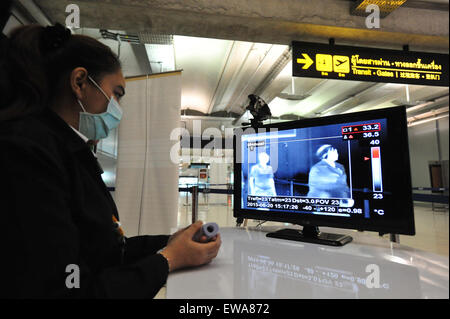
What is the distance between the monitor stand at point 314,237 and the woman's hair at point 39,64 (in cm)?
98

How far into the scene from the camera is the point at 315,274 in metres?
0.69

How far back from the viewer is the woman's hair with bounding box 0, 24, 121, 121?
0.64 meters

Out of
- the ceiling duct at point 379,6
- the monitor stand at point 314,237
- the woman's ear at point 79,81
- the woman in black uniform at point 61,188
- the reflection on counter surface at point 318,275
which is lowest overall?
the reflection on counter surface at point 318,275

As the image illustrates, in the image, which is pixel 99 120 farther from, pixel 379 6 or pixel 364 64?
pixel 379 6

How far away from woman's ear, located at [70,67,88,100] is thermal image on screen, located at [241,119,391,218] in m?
0.81

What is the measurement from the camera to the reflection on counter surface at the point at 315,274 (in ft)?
1.89

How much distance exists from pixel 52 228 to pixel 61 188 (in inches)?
3.9

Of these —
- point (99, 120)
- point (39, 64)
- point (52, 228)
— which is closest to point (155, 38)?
point (99, 120)

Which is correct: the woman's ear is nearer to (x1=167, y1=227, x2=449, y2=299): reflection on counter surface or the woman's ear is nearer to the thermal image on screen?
(x1=167, y1=227, x2=449, y2=299): reflection on counter surface

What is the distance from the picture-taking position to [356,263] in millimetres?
783

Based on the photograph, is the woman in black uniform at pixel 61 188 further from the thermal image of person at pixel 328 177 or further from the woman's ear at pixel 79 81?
the thermal image of person at pixel 328 177

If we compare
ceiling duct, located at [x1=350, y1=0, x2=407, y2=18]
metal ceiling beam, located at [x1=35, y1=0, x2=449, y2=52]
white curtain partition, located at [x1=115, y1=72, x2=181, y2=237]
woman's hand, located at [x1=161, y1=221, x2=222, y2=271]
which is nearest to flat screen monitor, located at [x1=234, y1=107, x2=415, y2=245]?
woman's hand, located at [x1=161, y1=221, x2=222, y2=271]

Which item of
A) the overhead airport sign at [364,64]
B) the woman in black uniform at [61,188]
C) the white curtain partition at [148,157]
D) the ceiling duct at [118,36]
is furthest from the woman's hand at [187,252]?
the ceiling duct at [118,36]
